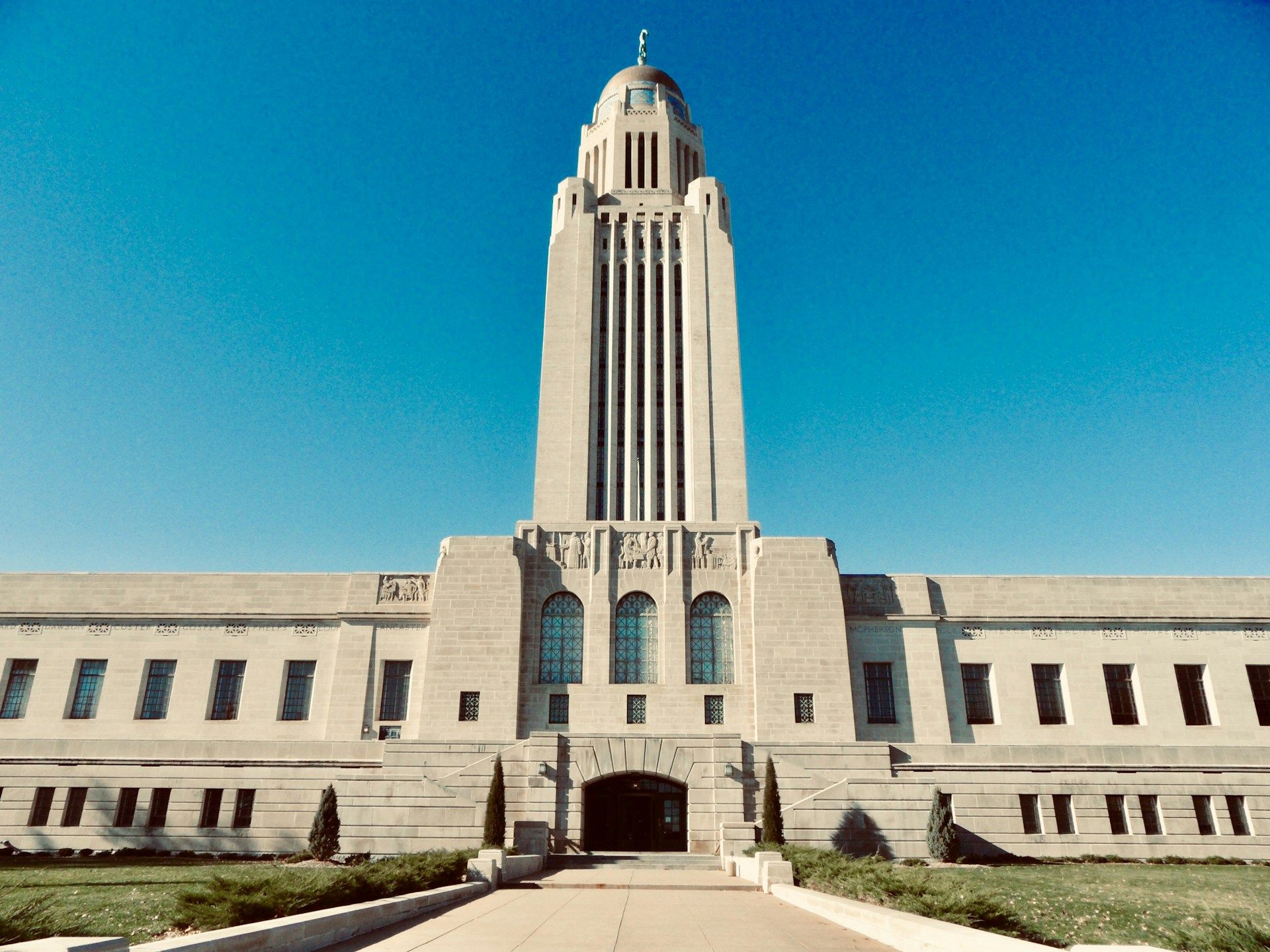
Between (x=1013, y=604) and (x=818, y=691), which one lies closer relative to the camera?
(x=818, y=691)

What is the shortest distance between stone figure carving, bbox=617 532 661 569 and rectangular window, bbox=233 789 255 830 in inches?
725

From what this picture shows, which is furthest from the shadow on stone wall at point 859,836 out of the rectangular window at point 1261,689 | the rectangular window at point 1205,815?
the rectangular window at point 1261,689

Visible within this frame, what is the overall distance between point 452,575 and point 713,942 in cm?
2736

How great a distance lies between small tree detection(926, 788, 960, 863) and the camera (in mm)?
29766

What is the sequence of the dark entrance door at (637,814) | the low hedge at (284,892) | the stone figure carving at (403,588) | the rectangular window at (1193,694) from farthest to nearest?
1. the stone figure carving at (403,588)
2. the rectangular window at (1193,694)
3. the dark entrance door at (637,814)
4. the low hedge at (284,892)

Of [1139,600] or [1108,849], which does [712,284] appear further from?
[1108,849]

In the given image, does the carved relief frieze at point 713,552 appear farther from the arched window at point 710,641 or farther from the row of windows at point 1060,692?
the row of windows at point 1060,692

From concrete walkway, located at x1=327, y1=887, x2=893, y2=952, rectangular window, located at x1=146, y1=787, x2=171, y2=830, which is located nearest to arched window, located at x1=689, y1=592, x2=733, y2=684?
concrete walkway, located at x1=327, y1=887, x2=893, y2=952

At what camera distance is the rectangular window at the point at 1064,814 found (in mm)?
32656

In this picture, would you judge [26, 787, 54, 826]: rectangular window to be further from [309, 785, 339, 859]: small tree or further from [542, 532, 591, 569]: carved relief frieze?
[542, 532, 591, 569]: carved relief frieze

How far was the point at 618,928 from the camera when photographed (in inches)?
580

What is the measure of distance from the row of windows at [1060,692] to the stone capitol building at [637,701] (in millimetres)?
111

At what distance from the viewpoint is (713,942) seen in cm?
1305

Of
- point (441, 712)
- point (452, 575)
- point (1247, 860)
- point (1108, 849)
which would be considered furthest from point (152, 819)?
point (1247, 860)
